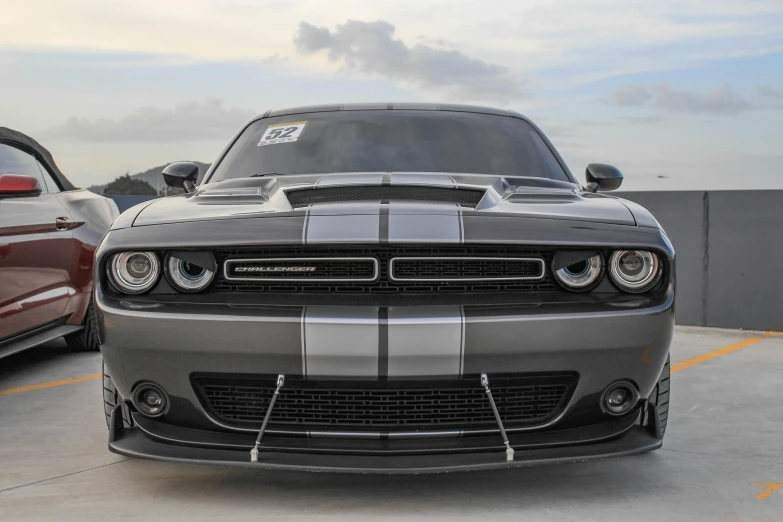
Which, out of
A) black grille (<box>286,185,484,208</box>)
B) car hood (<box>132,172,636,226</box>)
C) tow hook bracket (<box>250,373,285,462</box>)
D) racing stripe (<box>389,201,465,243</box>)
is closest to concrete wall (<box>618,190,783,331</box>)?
car hood (<box>132,172,636,226</box>)

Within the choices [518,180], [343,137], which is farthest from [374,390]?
[343,137]

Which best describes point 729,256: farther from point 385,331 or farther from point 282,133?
point 385,331

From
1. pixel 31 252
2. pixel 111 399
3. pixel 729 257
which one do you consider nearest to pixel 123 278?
pixel 111 399

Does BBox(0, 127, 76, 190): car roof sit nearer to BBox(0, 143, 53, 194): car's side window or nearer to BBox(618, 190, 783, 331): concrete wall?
BBox(0, 143, 53, 194): car's side window

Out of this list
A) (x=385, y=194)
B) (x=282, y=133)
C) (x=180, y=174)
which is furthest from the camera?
(x=180, y=174)

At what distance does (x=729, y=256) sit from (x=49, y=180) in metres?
5.38

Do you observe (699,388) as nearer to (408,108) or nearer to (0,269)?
(408,108)

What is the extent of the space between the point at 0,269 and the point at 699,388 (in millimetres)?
3639

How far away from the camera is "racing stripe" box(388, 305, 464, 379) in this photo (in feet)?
8.51

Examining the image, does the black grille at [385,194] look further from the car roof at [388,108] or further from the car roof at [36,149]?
the car roof at [36,149]

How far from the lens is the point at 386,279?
9.02 ft

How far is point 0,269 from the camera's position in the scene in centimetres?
464

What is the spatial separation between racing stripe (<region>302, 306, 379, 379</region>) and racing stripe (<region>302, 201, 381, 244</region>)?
212 millimetres

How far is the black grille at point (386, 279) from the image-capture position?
2746mm
